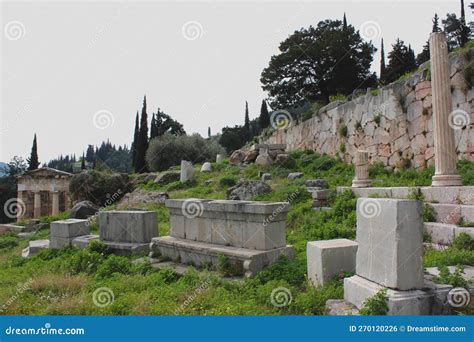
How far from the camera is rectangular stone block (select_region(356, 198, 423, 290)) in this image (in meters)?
3.67

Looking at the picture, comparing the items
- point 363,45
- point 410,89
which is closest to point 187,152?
point 363,45

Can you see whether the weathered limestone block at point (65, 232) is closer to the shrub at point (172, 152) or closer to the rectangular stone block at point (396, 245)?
the rectangular stone block at point (396, 245)

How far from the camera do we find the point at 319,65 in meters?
25.6

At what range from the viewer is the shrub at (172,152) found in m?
31.7

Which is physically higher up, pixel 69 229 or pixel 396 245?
pixel 396 245

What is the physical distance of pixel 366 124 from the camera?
1537 centimetres

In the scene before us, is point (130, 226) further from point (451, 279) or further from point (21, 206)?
point (21, 206)

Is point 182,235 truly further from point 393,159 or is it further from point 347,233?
point 393,159

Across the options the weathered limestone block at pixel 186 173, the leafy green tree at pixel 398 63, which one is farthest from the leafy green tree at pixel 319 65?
the weathered limestone block at pixel 186 173

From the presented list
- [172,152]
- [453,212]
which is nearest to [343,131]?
[453,212]

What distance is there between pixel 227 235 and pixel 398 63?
62.0 ft

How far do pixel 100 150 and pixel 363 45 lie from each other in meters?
90.6

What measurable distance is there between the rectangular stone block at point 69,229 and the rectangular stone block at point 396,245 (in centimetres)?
792

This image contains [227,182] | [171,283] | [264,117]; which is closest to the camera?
[171,283]
